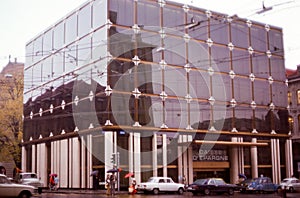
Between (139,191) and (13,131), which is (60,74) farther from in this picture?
(139,191)

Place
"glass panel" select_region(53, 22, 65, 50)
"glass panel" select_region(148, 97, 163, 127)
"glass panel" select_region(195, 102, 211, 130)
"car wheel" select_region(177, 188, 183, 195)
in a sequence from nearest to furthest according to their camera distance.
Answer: "car wheel" select_region(177, 188, 183, 195) → "glass panel" select_region(148, 97, 163, 127) → "glass panel" select_region(195, 102, 211, 130) → "glass panel" select_region(53, 22, 65, 50)

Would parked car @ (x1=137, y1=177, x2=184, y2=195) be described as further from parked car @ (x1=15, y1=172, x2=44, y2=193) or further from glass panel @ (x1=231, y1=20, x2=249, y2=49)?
glass panel @ (x1=231, y1=20, x2=249, y2=49)

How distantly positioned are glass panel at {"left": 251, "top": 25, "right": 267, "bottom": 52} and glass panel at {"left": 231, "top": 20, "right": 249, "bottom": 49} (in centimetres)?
95

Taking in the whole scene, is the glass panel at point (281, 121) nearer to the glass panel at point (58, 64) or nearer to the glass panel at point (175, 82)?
the glass panel at point (175, 82)

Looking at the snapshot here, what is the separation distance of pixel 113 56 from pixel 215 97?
1322 cm

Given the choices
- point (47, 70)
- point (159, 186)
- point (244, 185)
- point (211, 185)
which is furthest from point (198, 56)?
point (47, 70)

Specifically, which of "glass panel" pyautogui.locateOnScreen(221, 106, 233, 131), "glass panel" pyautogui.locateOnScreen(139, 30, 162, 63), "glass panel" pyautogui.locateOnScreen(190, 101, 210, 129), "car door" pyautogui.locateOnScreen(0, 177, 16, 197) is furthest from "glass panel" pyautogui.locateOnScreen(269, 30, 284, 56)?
"car door" pyautogui.locateOnScreen(0, 177, 16, 197)

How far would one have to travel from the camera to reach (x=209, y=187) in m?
40.5

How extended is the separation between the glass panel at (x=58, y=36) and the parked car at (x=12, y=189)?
28.6 m

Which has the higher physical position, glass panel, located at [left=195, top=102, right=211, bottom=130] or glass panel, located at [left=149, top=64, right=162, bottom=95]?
glass panel, located at [left=149, top=64, right=162, bottom=95]

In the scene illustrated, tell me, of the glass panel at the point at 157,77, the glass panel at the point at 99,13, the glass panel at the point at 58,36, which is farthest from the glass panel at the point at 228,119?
the glass panel at the point at 58,36

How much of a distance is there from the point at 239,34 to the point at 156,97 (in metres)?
14.7

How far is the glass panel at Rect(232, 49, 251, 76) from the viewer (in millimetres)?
55344

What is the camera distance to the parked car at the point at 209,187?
40156mm
